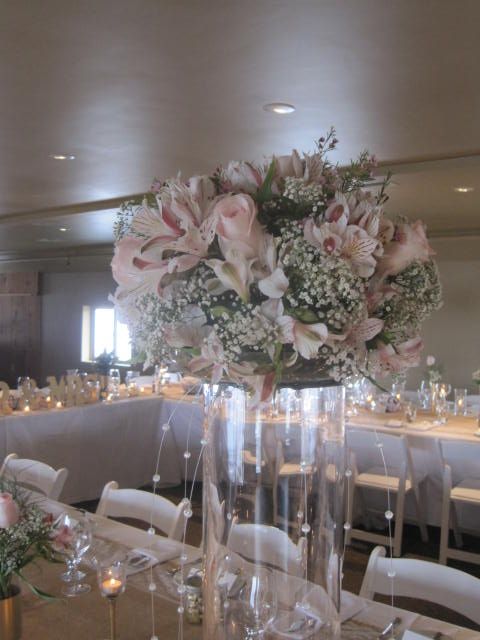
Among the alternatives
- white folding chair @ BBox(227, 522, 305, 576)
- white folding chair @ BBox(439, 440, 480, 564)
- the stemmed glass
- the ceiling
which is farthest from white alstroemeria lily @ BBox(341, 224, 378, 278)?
white folding chair @ BBox(439, 440, 480, 564)

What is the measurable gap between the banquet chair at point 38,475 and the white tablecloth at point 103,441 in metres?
1.76

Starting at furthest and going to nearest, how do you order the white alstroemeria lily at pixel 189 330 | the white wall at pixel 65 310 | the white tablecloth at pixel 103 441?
the white wall at pixel 65 310
the white tablecloth at pixel 103 441
the white alstroemeria lily at pixel 189 330

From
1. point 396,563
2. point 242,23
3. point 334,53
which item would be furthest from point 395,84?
point 396,563

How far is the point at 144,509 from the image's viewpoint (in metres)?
2.62

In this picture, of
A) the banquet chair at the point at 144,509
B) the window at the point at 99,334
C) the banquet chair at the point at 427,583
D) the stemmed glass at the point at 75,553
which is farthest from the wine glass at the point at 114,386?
the window at the point at 99,334

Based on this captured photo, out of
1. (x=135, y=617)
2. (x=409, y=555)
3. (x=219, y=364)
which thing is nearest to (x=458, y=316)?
(x=409, y=555)

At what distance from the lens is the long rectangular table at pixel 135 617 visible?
1.70 meters

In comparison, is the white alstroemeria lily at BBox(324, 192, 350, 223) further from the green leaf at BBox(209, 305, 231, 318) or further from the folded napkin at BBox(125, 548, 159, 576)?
the folded napkin at BBox(125, 548, 159, 576)

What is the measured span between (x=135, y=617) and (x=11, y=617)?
1.14ft

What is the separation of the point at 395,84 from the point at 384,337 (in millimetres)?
2263

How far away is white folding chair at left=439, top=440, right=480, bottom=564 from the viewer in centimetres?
414

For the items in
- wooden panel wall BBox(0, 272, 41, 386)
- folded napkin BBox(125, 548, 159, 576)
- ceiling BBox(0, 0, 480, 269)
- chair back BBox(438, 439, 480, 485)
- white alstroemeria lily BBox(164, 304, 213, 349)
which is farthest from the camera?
wooden panel wall BBox(0, 272, 41, 386)

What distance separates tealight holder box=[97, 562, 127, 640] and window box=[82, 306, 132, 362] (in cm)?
1062

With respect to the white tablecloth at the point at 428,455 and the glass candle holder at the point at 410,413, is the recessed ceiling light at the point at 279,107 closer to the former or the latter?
the white tablecloth at the point at 428,455
